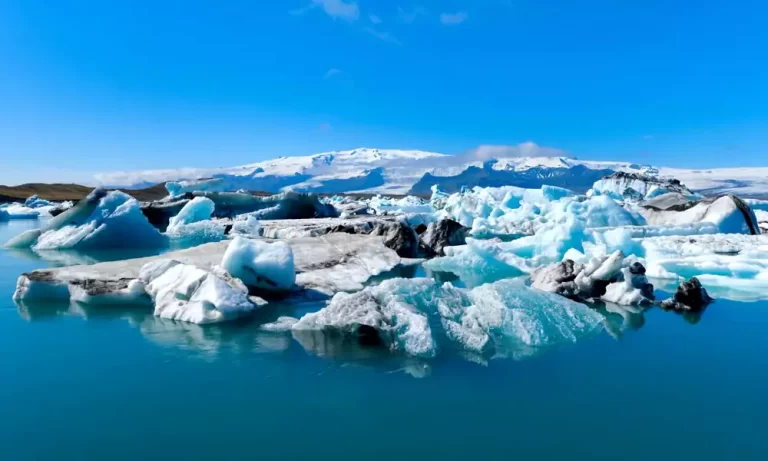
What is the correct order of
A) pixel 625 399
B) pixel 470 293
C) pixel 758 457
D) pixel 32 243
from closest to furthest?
pixel 758 457 → pixel 625 399 → pixel 470 293 → pixel 32 243

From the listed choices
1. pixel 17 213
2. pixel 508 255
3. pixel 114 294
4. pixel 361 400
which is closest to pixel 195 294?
pixel 114 294

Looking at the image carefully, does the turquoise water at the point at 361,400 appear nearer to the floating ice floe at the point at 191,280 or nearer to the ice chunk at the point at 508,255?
the floating ice floe at the point at 191,280

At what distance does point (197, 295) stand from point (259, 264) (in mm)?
1203

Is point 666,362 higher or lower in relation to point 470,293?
lower

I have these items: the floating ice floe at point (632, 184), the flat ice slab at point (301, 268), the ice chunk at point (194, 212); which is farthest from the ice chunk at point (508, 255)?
the floating ice floe at point (632, 184)

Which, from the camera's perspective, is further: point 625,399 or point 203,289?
point 203,289

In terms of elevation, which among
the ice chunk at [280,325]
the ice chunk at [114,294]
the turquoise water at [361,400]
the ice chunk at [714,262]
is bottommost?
the ice chunk at [714,262]

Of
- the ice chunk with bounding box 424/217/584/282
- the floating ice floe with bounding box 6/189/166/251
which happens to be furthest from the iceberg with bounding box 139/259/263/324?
the floating ice floe with bounding box 6/189/166/251

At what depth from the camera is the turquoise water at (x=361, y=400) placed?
3.41 m

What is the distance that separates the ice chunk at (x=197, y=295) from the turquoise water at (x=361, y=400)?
0.37 metres

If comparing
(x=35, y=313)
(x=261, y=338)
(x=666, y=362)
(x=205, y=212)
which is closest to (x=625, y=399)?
(x=666, y=362)

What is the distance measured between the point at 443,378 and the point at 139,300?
474 centimetres

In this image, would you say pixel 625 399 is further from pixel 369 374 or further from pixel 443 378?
pixel 369 374

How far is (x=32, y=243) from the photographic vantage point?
14.8 m
